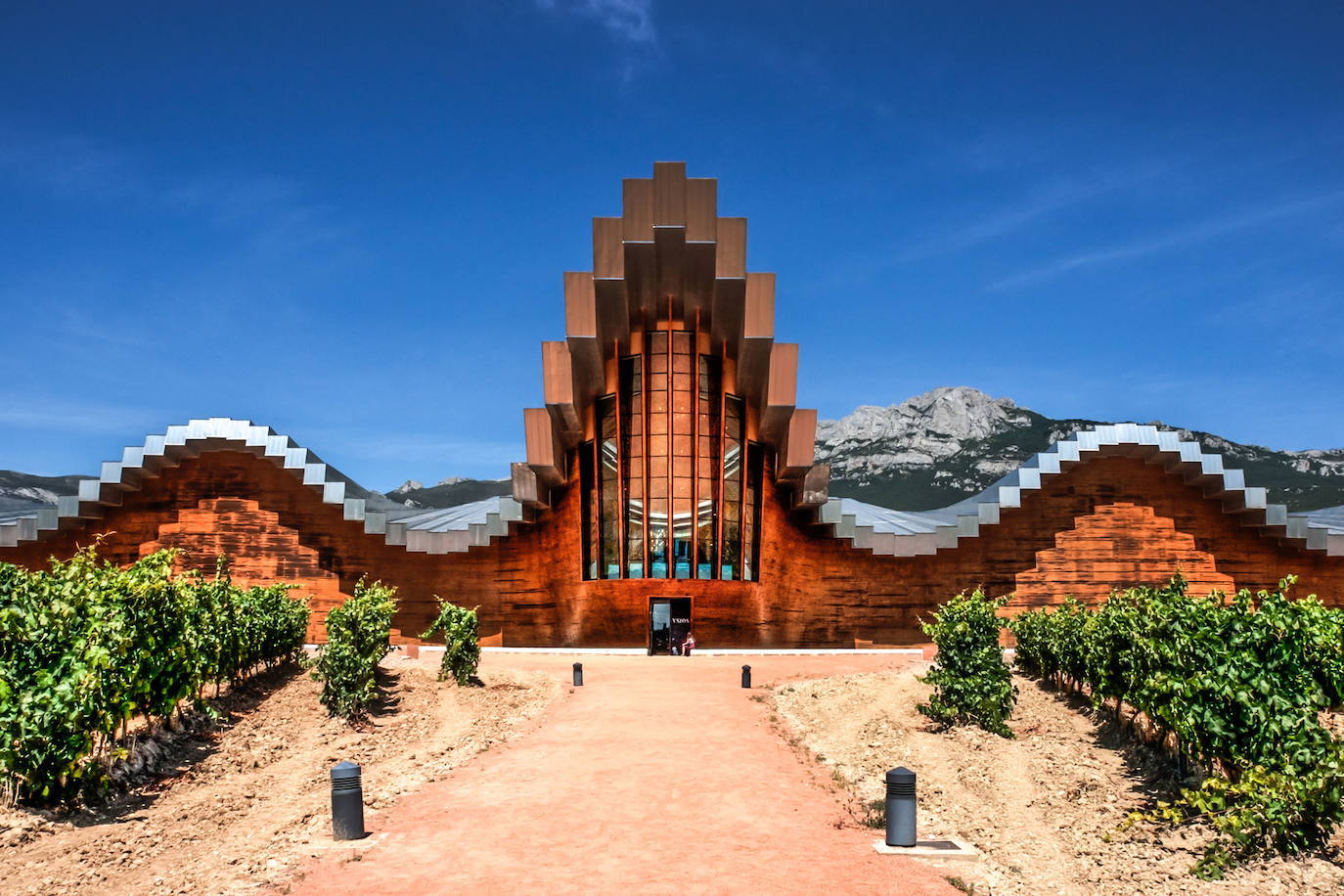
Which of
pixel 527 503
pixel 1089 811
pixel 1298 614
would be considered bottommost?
pixel 1089 811

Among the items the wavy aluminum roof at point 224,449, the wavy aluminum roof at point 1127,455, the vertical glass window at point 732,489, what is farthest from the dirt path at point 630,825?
the wavy aluminum roof at point 1127,455

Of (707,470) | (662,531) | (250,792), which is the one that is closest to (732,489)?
(707,470)

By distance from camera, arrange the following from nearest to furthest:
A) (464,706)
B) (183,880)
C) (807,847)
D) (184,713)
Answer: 1. (183,880)
2. (807,847)
3. (184,713)
4. (464,706)

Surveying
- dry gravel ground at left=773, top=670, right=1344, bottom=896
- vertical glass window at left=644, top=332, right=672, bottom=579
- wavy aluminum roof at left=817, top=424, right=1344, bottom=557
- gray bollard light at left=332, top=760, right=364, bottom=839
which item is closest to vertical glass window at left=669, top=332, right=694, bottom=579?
vertical glass window at left=644, top=332, right=672, bottom=579

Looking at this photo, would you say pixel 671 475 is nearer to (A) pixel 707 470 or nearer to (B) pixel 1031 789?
(A) pixel 707 470

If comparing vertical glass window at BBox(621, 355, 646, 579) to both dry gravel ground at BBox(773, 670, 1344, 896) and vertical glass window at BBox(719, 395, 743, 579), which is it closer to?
vertical glass window at BBox(719, 395, 743, 579)

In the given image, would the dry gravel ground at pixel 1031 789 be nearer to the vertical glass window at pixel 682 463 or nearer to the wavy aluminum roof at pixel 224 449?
the vertical glass window at pixel 682 463

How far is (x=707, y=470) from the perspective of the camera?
105 ft

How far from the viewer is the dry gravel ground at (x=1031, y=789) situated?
8414mm

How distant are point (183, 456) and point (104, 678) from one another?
77.9 feet

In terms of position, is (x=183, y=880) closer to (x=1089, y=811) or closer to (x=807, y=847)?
(x=807, y=847)

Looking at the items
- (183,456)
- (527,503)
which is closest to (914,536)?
(527,503)

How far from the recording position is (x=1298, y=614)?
32.1 ft

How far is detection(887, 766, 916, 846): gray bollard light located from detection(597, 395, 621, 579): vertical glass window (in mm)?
22689
